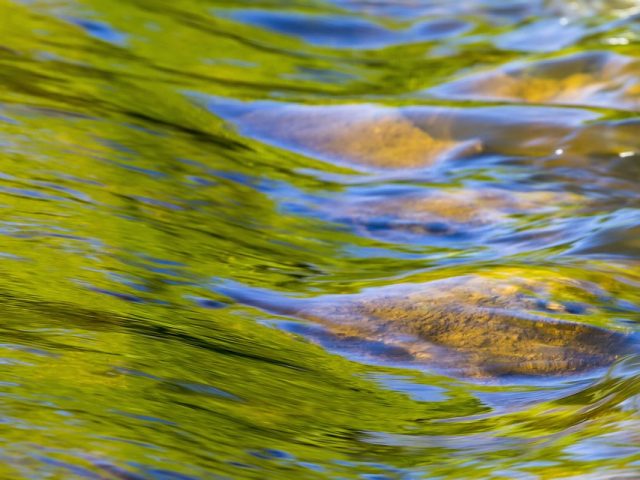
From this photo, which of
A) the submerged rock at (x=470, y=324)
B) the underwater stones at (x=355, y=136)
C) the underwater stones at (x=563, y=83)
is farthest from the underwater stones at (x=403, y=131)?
the submerged rock at (x=470, y=324)

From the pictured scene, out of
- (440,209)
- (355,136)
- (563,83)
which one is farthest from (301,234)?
(563,83)

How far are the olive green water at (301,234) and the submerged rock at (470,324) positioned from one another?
16 millimetres

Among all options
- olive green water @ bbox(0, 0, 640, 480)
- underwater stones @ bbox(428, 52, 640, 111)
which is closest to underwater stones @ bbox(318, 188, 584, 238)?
olive green water @ bbox(0, 0, 640, 480)

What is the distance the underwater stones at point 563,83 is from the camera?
615 centimetres

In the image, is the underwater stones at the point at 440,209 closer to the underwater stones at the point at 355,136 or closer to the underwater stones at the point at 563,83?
the underwater stones at the point at 355,136

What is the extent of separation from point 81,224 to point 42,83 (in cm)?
172

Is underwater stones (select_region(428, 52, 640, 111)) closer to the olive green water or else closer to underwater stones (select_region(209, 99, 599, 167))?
the olive green water

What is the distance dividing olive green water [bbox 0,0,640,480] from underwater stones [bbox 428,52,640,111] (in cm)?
2

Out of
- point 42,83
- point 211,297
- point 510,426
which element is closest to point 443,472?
point 510,426

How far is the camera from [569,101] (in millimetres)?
6203

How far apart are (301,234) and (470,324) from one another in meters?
1.24

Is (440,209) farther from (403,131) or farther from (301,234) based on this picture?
(403,131)

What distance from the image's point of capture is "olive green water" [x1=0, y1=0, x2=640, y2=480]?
8.20ft

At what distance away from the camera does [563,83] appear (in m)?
6.48
